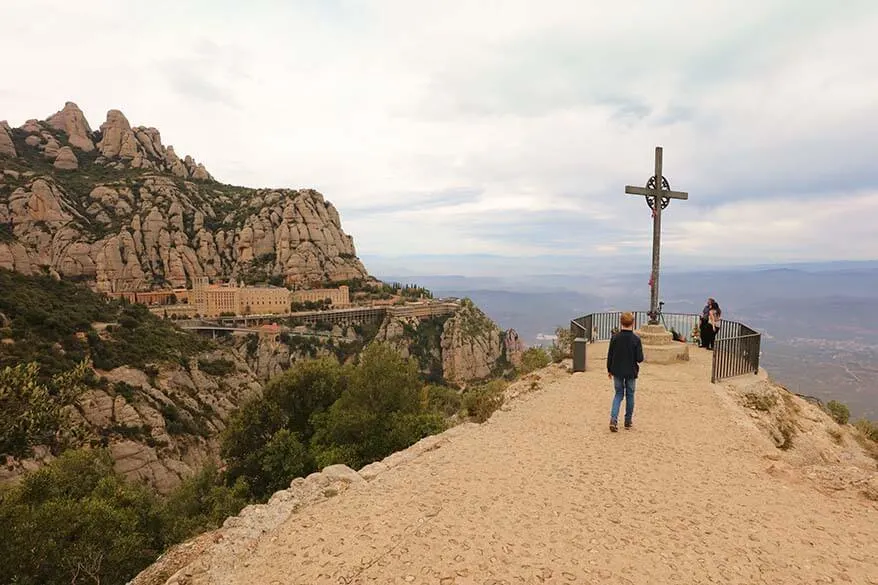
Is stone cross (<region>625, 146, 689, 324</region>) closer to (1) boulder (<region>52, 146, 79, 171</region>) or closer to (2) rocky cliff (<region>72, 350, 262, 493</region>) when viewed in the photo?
(2) rocky cliff (<region>72, 350, 262, 493</region>)

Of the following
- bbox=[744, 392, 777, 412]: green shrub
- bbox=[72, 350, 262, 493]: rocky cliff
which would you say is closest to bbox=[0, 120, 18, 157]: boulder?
bbox=[72, 350, 262, 493]: rocky cliff

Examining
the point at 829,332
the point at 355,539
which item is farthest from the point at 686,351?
the point at 829,332

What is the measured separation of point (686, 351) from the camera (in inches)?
520

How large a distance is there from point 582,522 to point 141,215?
100.0m

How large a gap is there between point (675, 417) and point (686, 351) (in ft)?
18.8

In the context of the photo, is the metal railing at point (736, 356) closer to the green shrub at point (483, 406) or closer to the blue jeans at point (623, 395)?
the blue jeans at point (623, 395)

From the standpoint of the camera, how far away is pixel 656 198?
46.1 feet

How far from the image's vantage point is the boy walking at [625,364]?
7.57 metres

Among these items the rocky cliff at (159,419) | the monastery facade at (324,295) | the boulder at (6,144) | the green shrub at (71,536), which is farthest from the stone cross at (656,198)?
the boulder at (6,144)

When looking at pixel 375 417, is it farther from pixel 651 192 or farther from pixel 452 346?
pixel 452 346

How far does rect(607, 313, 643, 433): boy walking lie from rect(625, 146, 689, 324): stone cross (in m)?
7.50

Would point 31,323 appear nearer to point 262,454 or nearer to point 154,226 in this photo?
point 262,454

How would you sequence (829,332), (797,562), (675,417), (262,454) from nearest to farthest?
(797,562), (675,417), (262,454), (829,332)

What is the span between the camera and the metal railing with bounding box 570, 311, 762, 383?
35.2 feet
